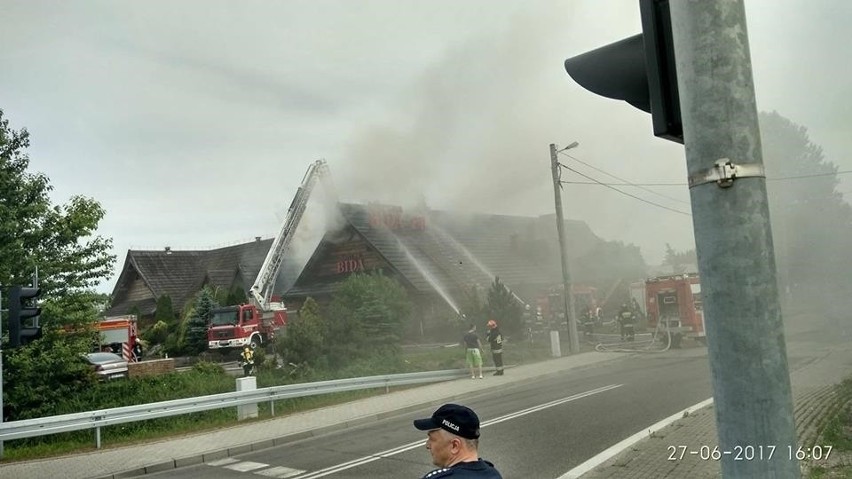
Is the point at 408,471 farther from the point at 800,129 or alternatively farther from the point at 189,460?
the point at 800,129

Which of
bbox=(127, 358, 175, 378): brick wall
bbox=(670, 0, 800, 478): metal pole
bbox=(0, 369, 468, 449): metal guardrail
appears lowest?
bbox=(0, 369, 468, 449): metal guardrail

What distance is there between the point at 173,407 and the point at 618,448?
6984 millimetres

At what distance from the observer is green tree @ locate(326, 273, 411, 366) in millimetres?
15656

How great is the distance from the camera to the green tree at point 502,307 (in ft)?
72.1

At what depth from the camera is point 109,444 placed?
9.64 meters

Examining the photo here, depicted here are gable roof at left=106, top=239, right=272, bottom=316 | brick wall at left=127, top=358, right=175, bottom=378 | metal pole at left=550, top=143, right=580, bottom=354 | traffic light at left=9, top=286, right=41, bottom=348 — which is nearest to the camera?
traffic light at left=9, top=286, right=41, bottom=348

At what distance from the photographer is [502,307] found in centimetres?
2200

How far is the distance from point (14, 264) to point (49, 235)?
1.07m

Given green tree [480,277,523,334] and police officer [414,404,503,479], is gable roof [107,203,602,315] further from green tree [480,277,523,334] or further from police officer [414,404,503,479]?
police officer [414,404,503,479]

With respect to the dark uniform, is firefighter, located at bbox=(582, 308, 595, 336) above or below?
below

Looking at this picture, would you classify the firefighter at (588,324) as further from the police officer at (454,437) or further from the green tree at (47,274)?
the police officer at (454,437)

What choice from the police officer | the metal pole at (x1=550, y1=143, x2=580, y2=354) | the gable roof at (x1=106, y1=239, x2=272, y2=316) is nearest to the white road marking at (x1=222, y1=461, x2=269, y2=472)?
the police officer

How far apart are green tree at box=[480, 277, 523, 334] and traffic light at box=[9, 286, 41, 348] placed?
15216 mm

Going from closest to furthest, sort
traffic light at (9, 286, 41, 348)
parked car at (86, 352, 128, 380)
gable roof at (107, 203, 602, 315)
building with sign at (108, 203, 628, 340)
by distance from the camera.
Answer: traffic light at (9, 286, 41, 348), parked car at (86, 352, 128, 380), building with sign at (108, 203, 628, 340), gable roof at (107, 203, 602, 315)
